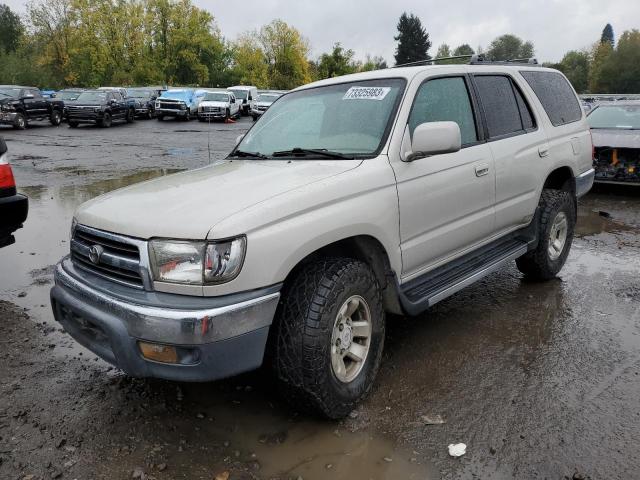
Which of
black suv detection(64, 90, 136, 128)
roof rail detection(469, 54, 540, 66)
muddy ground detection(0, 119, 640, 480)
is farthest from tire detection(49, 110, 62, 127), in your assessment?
roof rail detection(469, 54, 540, 66)

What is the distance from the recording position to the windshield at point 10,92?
23.3 metres

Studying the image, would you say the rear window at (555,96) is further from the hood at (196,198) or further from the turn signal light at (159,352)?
the turn signal light at (159,352)

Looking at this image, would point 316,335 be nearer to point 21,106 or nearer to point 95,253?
point 95,253

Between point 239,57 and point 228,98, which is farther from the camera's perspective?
point 239,57

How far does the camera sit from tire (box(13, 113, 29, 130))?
23448 millimetres

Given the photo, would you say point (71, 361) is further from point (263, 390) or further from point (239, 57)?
point (239, 57)

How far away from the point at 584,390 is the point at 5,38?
90.2 meters

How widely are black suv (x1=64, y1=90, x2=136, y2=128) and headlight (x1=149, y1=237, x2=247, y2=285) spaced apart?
84.2ft

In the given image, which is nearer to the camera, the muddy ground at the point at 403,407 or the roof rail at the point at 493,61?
the muddy ground at the point at 403,407

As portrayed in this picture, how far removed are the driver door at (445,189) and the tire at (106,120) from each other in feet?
83.1

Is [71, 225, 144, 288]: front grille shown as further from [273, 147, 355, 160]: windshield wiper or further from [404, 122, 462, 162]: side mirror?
[404, 122, 462, 162]: side mirror

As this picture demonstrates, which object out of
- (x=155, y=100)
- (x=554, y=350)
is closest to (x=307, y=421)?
(x=554, y=350)

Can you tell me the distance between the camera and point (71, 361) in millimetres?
3734

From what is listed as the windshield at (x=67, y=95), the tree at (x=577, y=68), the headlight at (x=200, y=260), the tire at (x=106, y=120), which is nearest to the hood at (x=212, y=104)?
the tire at (x=106, y=120)
